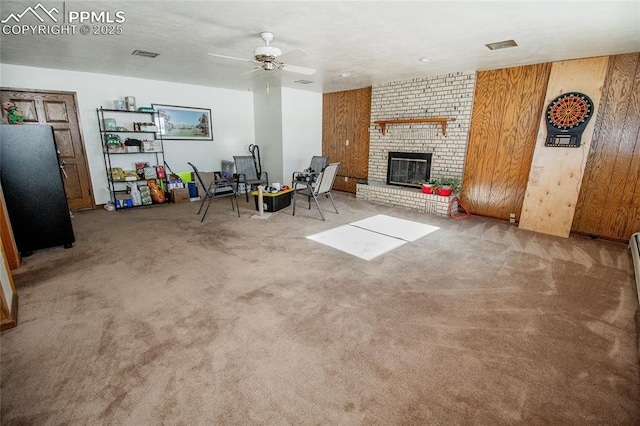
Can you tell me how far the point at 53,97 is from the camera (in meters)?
4.80

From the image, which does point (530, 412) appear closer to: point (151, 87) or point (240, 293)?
point (240, 293)

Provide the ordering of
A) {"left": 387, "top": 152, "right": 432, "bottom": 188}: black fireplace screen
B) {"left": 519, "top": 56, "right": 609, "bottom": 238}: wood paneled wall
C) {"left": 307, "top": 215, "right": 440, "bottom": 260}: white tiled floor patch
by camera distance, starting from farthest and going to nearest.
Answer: {"left": 387, "top": 152, "right": 432, "bottom": 188}: black fireplace screen
{"left": 519, "top": 56, "right": 609, "bottom": 238}: wood paneled wall
{"left": 307, "top": 215, "right": 440, "bottom": 260}: white tiled floor patch

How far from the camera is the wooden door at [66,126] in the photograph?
15.2 ft

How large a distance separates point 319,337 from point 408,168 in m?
4.68

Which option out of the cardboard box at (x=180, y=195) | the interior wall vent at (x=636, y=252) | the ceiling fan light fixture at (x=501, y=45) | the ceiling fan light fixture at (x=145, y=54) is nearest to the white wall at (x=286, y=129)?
the cardboard box at (x=180, y=195)

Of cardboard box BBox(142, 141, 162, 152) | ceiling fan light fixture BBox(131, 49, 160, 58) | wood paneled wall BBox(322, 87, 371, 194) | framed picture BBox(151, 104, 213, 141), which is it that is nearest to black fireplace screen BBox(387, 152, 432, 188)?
wood paneled wall BBox(322, 87, 371, 194)

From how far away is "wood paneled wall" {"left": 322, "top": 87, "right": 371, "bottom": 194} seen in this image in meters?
6.59

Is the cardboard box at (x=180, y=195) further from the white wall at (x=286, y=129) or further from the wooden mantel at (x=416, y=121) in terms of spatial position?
the wooden mantel at (x=416, y=121)

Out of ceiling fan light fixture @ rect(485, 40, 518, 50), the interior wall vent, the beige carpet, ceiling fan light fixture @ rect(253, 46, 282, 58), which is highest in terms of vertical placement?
ceiling fan light fixture @ rect(485, 40, 518, 50)

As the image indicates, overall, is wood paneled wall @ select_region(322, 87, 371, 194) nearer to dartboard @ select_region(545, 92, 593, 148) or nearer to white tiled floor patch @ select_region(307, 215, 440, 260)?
white tiled floor patch @ select_region(307, 215, 440, 260)

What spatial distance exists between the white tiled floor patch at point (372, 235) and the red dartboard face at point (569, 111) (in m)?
2.20

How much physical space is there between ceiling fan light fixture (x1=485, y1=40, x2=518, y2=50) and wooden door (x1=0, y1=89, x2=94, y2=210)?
21.3 feet

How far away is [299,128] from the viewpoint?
698 cm

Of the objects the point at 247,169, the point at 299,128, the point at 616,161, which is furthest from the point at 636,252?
the point at 299,128
